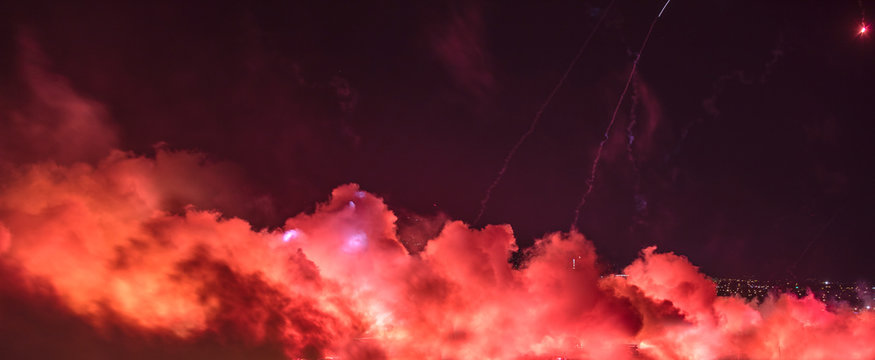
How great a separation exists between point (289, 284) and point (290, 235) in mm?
820

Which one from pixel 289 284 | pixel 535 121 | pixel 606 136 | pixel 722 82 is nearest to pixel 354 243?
pixel 289 284

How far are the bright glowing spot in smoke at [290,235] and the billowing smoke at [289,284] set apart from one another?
2 centimetres

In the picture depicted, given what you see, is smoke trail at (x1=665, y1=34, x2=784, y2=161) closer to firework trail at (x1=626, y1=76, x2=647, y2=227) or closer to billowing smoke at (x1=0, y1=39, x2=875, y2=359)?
firework trail at (x1=626, y1=76, x2=647, y2=227)

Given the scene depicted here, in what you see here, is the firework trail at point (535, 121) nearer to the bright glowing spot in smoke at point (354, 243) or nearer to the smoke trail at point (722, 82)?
the bright glowing spot in smoke at point (354, 243)

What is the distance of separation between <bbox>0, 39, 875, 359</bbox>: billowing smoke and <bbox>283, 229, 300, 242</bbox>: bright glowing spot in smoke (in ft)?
0.06

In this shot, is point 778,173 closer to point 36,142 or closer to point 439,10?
point 439,10

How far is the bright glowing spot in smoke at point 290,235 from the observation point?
8.43 metres

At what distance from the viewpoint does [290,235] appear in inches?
332

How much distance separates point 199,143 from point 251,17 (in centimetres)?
222

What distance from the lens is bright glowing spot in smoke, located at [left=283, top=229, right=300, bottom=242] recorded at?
8.43 meters

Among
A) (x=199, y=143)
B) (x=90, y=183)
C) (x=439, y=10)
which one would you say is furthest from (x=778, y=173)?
(x=90, y=183)

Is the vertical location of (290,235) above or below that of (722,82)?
below

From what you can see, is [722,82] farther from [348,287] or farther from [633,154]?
[348,287]

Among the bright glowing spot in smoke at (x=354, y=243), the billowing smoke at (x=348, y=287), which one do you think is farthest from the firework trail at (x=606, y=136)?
the bright glowing spot in smoke at (x=354, y=243)
